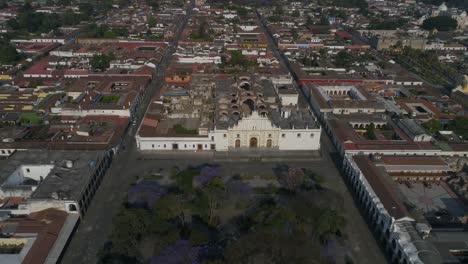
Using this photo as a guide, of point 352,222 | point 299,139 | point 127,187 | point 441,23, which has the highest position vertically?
point 441,23

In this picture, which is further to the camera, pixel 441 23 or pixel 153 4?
pixel 153 4

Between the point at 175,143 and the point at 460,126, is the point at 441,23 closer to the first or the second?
the point at 460,126

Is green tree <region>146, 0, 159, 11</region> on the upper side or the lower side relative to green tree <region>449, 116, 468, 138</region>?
upper

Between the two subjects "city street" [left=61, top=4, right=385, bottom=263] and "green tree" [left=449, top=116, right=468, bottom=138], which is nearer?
"city street" [left=61, top=4, right=385, bottom=263]

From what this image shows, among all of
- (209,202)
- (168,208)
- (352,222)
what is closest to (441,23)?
(352,222)

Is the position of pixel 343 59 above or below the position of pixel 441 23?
below

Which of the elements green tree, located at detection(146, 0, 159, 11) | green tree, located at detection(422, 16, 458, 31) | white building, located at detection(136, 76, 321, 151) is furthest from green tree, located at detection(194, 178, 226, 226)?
green tree, located at detection(146, 0, 159, 11)

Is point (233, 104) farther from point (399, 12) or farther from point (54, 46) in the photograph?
point (399, 12)

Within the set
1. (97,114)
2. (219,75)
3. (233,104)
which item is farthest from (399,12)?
(97,114)

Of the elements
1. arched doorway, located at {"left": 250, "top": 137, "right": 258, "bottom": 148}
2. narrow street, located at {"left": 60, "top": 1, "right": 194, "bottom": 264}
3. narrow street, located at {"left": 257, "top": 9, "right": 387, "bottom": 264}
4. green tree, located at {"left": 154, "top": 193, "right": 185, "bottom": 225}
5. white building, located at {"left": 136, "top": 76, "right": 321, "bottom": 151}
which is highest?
green tree, located at {"left": 154, "top": 193, "right": 185, "bottom": 225}

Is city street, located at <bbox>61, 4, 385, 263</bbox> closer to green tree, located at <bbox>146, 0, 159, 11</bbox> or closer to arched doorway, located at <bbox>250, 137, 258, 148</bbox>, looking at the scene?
arched doorway, located at <bbox>250, 137, 258, 148</bbox>

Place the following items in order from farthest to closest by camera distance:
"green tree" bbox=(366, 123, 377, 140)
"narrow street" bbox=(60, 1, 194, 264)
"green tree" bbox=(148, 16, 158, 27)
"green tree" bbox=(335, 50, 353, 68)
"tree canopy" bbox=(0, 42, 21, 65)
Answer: "green tree" bbox=(148, 16, 158, 27) → "green tree" bbox=(335, 50, 353, 68) → "tree canopy" bbox=(0, 42, 21, 65) → "green tree" bbox=(366, 123, 377, 140) → "narrow street" bbox=(60, 1, 194, 264)
